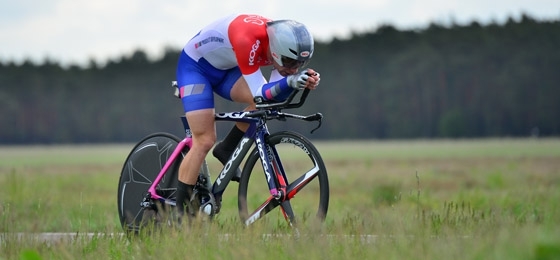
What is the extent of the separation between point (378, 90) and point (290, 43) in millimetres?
97366

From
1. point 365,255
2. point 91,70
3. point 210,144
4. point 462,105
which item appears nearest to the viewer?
point 365,255

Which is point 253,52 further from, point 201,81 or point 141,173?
point 141,173

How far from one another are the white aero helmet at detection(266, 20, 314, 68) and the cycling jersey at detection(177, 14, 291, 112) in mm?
159

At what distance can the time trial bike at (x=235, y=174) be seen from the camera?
25.5 feet

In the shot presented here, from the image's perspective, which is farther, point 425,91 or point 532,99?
point 425,91

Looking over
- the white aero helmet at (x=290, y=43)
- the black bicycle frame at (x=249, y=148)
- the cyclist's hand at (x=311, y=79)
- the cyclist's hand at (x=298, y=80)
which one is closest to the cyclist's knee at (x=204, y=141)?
the black bicycle frame at (x=249, y=148)

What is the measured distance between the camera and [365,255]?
236 inches

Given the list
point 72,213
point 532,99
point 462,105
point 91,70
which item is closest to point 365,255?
point 72,213

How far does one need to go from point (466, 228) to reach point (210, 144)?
239cm

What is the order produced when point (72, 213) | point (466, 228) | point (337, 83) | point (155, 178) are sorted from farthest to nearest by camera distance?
point (337, 83)
point (72, 213)
point (155, 178)
point (466, 228)

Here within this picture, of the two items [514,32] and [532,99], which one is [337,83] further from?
[532,99]

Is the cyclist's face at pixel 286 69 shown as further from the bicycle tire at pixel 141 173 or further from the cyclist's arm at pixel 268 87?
the bicycle tire at pixel 141 173

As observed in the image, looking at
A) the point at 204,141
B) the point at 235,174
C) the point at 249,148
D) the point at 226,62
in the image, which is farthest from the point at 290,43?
the point at 235,174

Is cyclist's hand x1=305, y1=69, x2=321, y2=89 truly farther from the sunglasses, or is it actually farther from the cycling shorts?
the cycling shorts
